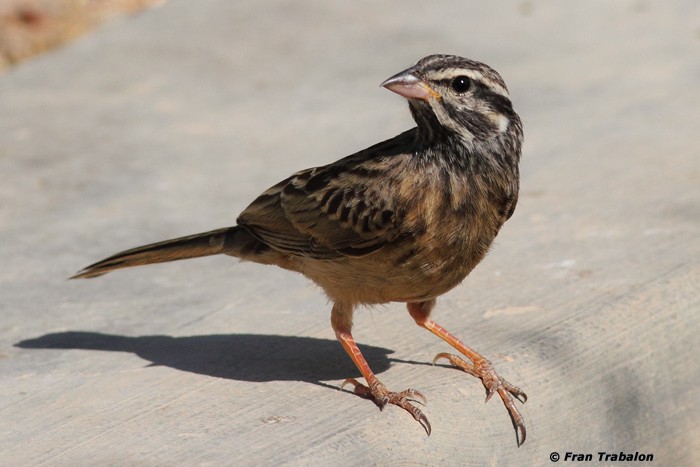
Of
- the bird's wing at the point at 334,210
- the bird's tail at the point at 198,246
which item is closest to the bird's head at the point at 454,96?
the bird's wing at the point at 334,210

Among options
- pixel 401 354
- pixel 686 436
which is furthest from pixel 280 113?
pixel 686 436

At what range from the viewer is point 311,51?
1002 cm

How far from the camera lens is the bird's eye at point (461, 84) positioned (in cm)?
473

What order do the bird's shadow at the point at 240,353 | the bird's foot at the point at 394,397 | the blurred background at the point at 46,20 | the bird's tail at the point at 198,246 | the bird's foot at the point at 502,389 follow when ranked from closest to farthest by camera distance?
the bird's foot at the point at 394,397 → the bird's foot at the point at 502,389 → the bird's shadow at the point at 240,353 → the bird's tail at the point at 198,246 → the blurred background at the point at 46,20

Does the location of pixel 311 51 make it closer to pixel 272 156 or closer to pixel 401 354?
pixel 272 156

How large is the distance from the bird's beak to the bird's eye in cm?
9

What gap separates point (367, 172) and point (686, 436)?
1.99 metres

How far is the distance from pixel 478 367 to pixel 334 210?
3.04 ft

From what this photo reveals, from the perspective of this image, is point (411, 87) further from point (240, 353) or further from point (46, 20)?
point (46, 20)

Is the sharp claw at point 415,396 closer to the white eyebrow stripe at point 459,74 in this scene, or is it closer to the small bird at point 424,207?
the small bird at point 424,207

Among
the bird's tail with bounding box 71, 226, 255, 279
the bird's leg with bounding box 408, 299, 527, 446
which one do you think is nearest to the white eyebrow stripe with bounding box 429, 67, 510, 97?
the bird's leg with bounding box 408, 299, 527, 446

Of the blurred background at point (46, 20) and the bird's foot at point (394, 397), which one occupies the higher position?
the blurred background at point (46, 20)

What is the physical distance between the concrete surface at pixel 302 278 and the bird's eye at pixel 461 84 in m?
1.21

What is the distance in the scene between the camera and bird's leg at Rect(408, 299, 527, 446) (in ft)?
15.8
